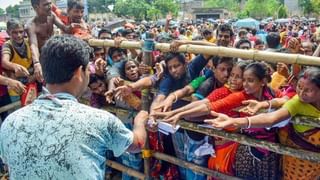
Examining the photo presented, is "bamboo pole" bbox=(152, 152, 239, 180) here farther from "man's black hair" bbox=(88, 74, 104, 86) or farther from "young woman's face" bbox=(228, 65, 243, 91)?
"man's black hair" bbox=(88, 74, 104, 86)

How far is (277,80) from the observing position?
4.10 meters

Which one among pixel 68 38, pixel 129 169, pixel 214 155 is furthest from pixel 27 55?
pixel 68 38

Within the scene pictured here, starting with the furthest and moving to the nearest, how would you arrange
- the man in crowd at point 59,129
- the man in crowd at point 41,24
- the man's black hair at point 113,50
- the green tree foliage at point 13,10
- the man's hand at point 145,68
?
the green tree foliage at point 13,10 → the man in crowd at point 41,24 → the man's black hair at point 113,50 → the man's hand at point 145,68 → the man in crowd at point 59,129

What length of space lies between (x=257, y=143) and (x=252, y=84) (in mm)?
449

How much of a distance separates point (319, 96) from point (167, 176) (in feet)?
5.21

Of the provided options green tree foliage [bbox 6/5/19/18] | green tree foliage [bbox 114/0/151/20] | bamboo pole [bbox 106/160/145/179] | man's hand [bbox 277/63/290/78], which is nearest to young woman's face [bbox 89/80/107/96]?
bamboo pole [bbox 106/160/145/179]

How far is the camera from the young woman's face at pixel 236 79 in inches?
128

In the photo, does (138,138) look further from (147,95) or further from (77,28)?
(77,28)

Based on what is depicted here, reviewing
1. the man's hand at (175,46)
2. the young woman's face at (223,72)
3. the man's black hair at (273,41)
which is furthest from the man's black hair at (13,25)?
the man's black hair at (273,41)

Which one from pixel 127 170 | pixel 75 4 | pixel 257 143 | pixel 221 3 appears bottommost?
pixel 127 170

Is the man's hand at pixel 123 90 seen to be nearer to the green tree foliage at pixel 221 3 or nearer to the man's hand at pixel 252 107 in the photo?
the man's hand at pixel 252 107

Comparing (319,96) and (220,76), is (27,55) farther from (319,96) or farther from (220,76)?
(319,96)

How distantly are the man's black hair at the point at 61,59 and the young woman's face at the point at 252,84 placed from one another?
1433mm

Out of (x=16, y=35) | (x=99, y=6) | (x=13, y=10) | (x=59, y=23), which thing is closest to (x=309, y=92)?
(x=59, y=23)
